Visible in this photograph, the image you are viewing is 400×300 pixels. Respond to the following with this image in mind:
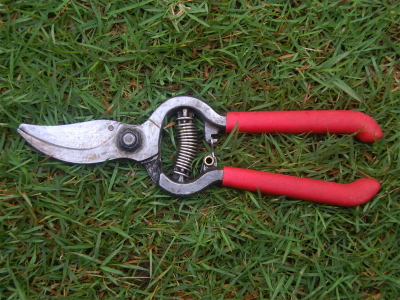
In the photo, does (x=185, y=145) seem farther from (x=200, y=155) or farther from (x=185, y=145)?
A: (x=200, y=155)

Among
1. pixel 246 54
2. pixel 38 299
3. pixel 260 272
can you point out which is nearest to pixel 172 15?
pixel 246 54

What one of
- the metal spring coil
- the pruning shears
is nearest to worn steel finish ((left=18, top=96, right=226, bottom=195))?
the pruning shears

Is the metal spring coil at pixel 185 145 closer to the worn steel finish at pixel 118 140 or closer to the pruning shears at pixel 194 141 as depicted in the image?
the pruning shears at pixel 194 141

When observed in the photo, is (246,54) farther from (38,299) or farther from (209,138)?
(38,299)

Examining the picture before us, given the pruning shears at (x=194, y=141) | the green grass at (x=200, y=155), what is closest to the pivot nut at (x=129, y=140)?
the pruning shears at (x=194, y=141)

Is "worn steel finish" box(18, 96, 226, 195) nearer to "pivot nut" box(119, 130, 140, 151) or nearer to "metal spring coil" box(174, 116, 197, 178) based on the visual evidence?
"pivot nut" box(119, 130, 140, 151)
